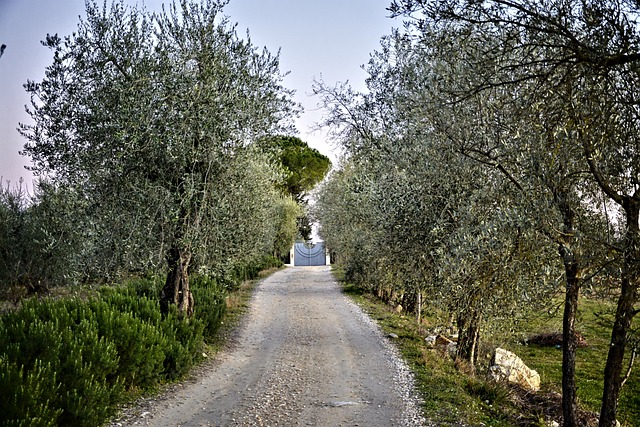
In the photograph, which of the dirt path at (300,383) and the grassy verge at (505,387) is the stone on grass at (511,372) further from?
the dirt path at (300,383)

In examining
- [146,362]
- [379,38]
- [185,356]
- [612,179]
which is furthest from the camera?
[379,38]

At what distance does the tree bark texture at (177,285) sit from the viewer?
435 inches

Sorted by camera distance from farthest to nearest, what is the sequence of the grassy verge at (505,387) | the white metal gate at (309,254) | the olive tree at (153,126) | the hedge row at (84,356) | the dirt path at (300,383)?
the white metal gate at (309,254)
the olive tree at (153,126)
the grassy verge at (505,387)
the dirt path at (300,383)
the hedge row at (84,356)

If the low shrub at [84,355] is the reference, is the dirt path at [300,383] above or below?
below

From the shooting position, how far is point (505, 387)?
10.3m

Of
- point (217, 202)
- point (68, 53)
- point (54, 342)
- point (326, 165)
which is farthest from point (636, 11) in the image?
point (326, 165)

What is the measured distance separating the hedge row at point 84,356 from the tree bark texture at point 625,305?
215 inches

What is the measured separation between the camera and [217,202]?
33.9ft

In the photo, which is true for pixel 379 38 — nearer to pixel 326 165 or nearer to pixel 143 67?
pixel 143 67

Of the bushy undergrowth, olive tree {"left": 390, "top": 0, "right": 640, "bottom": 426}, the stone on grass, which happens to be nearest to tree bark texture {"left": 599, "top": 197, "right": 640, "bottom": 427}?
Answer: olive tree {"left": 390, "top": 0, "right": 640, "bottom": 426}

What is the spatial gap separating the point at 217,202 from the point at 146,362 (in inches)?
124

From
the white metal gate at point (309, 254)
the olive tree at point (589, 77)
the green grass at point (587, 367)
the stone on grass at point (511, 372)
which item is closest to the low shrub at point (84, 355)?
the olive tree at point (589, 77)

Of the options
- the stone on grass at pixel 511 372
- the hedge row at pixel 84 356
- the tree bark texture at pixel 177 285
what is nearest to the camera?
the hedge row at pixel 84 356

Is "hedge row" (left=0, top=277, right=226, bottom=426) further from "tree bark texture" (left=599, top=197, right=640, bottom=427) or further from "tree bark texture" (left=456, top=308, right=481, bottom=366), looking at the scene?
"tree bark texture" (left=599, top=197, right=640, bottom=427)
